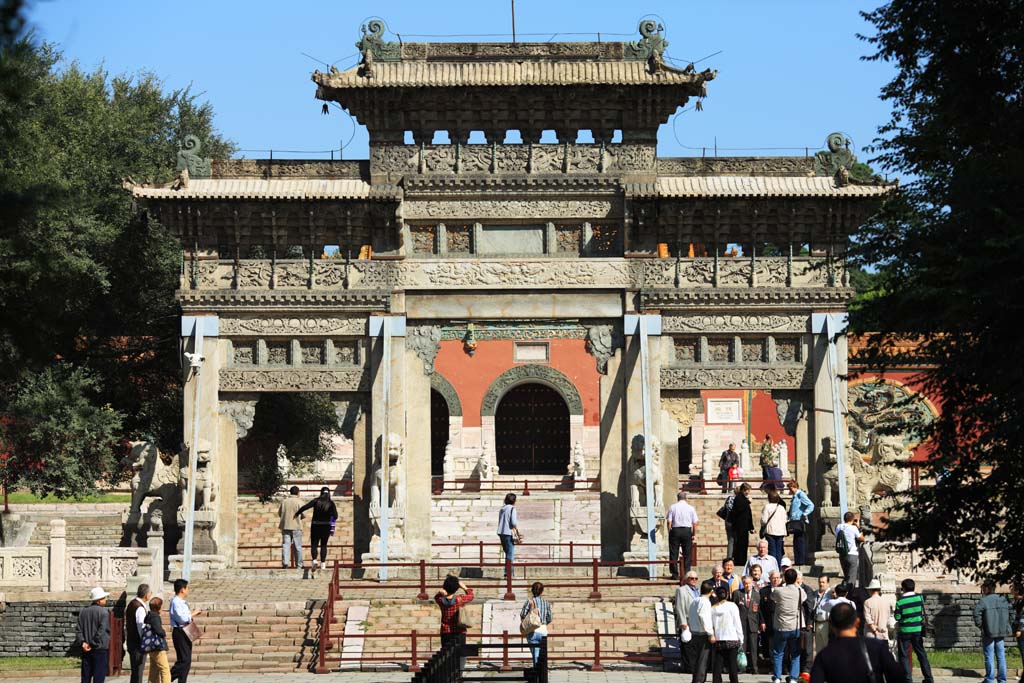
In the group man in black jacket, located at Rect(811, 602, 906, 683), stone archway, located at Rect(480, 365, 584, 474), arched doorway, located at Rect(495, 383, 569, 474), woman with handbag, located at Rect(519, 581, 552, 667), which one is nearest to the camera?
man in black jacket, located at Rect(811, 602, 906, 683)

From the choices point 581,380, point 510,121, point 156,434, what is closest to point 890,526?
point 510,121

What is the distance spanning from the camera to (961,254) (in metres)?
17.3

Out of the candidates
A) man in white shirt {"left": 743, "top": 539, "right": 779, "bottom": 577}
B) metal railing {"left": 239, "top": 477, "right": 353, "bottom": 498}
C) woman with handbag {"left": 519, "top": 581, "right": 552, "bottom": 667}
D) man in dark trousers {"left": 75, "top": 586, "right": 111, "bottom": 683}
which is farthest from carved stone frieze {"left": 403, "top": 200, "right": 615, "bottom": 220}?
man in dark trousers {"left": 75, "top": 586, "right": 111, "bottom": 683}

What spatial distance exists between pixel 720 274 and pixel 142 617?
42.7 feet

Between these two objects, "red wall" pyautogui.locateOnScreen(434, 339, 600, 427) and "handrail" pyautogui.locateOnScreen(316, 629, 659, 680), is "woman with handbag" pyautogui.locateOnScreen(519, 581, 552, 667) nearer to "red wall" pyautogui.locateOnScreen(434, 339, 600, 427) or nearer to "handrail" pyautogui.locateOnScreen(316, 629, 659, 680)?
"handrail" pyautogui.locateOnScreen(316, 629, 659, 680)

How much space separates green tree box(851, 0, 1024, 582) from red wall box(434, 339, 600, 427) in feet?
96.8

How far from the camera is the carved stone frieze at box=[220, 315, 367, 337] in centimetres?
3025

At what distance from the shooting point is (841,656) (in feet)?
41.8

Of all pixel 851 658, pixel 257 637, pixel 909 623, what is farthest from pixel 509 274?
pixel 851 658

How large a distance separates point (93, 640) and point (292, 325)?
10084mm

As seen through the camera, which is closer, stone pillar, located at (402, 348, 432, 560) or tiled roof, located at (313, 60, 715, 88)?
stone pillar, located at (402, 348, 432, 560)

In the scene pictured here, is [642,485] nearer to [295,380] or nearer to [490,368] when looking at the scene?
[295,380]

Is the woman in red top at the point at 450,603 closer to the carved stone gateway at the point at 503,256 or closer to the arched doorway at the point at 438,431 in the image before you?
the carved stone gateway at the point at 503,256

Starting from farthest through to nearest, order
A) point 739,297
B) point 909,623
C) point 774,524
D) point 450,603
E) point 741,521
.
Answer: point 739,297, point 741,521, point 774,524, point 909,623, point 450,603
